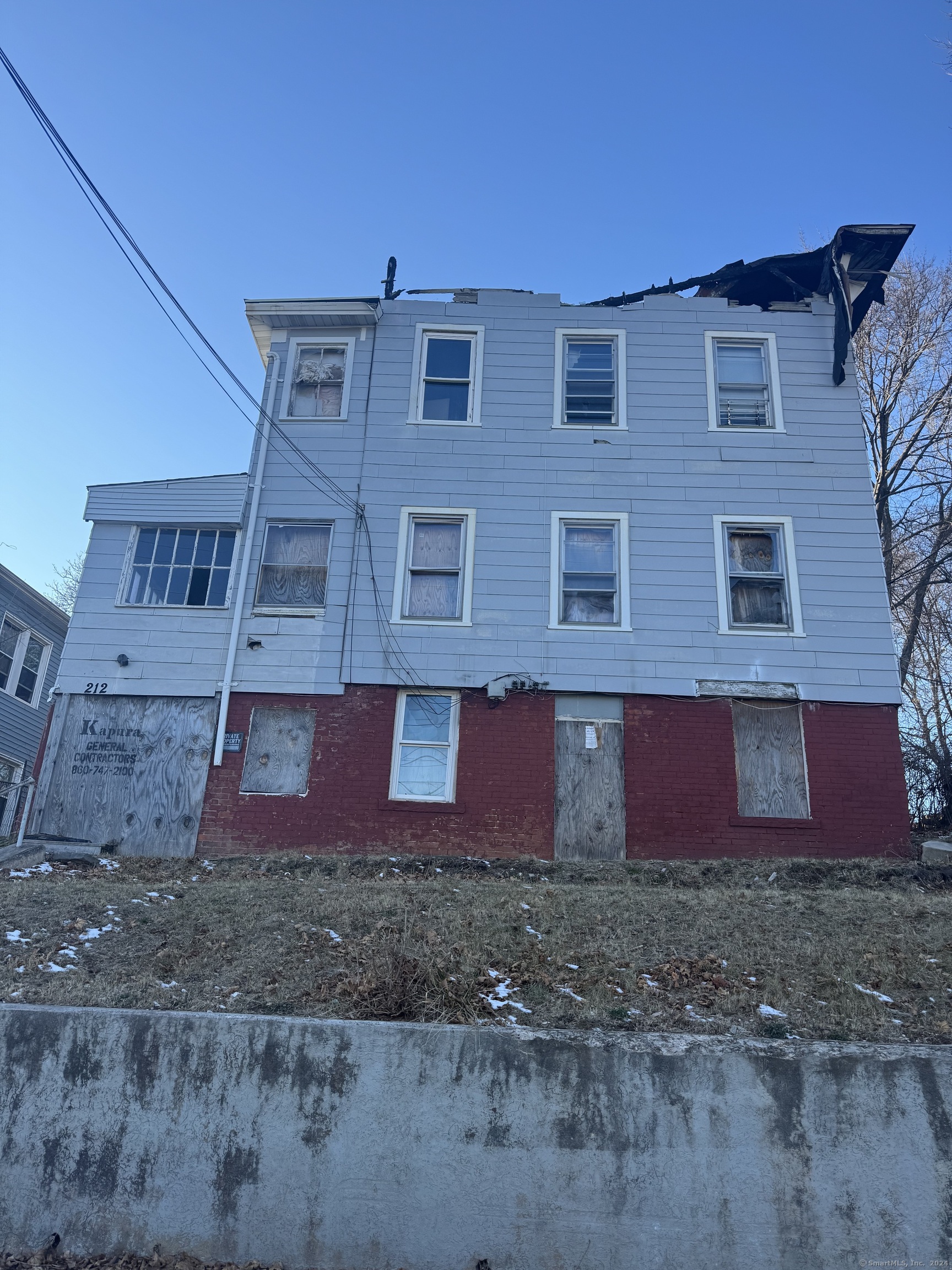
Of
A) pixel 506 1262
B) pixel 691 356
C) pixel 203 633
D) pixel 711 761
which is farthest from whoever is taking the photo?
pixel 691 356

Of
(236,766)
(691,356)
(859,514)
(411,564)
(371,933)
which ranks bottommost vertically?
(371,933)

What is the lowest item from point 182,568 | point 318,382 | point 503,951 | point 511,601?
point 503,951

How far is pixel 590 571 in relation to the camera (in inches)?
574

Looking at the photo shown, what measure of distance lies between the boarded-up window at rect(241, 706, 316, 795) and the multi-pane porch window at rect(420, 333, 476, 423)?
521 centimetres

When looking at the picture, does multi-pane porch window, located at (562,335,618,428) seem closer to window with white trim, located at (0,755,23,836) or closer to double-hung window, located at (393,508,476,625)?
double-hung window, located at (393,508,476,625)

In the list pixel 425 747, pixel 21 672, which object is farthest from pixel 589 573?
pixel 21 672

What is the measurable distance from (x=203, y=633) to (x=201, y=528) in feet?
5.85

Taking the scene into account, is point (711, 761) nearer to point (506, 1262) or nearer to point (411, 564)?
point (411, 564)

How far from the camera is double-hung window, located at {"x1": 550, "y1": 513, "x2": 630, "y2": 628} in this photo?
14352mm

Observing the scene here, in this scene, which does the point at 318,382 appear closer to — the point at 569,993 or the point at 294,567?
the point at 294,567

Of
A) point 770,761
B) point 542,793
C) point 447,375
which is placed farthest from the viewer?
point 447,375

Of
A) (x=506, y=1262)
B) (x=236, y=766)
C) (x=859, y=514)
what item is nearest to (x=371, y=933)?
(x=506, y=1262)

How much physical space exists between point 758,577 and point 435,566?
4788 mm

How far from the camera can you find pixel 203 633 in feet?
47.4
